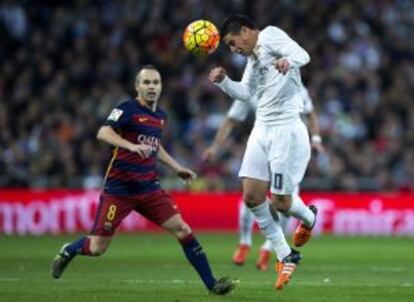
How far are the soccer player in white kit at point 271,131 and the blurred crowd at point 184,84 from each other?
12134mm

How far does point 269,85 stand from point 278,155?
2.59 feet

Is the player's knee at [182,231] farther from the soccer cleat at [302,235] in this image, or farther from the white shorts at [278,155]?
the soccer cleat at [302,235]

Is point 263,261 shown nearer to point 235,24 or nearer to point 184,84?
point 235,24

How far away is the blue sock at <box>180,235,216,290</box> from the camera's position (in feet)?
38.8

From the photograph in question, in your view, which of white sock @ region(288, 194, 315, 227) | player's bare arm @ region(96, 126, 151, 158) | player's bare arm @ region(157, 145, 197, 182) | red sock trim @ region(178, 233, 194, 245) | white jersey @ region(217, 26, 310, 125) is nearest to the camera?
player's bare arm @ region(96, 126, 151, 158)

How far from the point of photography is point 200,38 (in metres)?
12.4

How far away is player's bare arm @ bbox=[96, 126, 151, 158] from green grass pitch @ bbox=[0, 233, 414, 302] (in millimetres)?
1482

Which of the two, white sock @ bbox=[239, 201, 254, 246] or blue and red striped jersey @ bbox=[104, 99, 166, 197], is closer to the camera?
blue and red striped jersey @ bbox=[104, 99, 166, 197]

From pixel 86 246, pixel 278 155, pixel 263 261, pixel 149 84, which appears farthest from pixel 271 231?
pixel 263 261

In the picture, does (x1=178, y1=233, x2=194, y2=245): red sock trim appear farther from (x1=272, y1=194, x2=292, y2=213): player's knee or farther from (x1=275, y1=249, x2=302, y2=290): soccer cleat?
(x1=272, y1=194, x2=292, y2=213): player's knee

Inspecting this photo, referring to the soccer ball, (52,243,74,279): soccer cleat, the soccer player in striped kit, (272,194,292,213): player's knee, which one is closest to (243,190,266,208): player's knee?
(272,194,292,213): player's knee

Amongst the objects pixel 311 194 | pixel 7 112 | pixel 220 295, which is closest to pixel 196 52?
pixel 220 295

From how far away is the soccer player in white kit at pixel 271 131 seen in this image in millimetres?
12508

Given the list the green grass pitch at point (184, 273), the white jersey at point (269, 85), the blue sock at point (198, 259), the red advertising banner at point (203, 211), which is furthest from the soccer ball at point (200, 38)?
the red advertising banner at point (203, 211)
